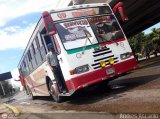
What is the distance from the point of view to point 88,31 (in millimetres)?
10484

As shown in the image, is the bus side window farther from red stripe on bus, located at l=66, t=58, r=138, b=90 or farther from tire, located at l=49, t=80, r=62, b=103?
red stripe on bus, located at l=66, t=58, r=138, b=90

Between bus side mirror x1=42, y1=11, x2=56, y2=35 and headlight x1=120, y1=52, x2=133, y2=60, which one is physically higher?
bus side mirror x1=42, y1=11, x2=56, y2=35

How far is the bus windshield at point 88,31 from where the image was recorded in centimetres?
1012

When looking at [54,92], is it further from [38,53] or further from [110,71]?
[110,71]

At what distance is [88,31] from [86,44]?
1.75ft

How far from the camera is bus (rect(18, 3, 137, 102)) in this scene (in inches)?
388

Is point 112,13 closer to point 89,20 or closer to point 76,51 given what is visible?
point 89,20

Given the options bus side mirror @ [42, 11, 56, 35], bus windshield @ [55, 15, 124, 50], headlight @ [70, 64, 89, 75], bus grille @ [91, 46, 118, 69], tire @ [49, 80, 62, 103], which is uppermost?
bus side mirror @ [42, 11, 56, 35]

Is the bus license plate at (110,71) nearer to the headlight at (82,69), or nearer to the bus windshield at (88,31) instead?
the headlight at (82,69)

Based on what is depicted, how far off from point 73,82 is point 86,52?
1153mm

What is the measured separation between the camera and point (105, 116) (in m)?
7.06

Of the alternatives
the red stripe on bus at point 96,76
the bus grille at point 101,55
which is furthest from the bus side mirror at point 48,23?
the red stripe on bus at point 96,76

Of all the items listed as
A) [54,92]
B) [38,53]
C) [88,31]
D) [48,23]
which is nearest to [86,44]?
[88,31]

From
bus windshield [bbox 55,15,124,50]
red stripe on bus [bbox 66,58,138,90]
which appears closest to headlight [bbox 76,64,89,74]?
red stripe on bus [bbox 66,58,138,90]
